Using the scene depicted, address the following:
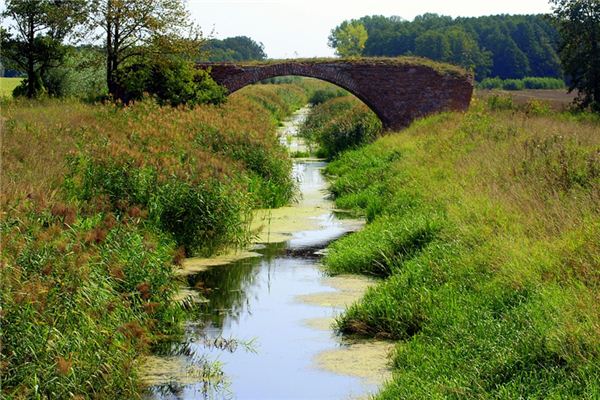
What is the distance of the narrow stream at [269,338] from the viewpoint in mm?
8234

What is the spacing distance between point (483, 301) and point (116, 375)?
3238 millimetres

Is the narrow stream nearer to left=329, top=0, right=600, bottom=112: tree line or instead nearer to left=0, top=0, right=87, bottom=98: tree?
left=0, top=0, right=87, bottom=98: tree

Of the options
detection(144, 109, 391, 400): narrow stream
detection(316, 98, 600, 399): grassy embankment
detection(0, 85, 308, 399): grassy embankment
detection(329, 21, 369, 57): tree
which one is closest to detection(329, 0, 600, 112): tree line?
detection(329, 21, 369, 57): tree

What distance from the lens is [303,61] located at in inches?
1303

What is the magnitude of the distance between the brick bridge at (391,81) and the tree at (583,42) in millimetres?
3313

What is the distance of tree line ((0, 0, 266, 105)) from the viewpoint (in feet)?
95.3

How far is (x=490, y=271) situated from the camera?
30.5 ft

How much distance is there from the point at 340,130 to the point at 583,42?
8463 millimetres

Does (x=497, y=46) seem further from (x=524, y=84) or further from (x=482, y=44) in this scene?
(x=524, y=84)

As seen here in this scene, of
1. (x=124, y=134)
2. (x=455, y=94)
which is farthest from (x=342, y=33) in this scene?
(x=124, y=134)

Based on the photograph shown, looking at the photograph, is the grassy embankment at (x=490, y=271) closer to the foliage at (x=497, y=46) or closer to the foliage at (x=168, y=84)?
the foliage at (x=168, y=84)

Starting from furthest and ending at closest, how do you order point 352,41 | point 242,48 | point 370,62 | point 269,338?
point 242,48 → point 352,41 → point 370,62 → point 269,338

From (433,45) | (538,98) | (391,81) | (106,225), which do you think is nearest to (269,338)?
(106,225)

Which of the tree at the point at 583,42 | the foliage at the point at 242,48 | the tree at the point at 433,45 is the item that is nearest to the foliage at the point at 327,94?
the tree at the point at 583,42
